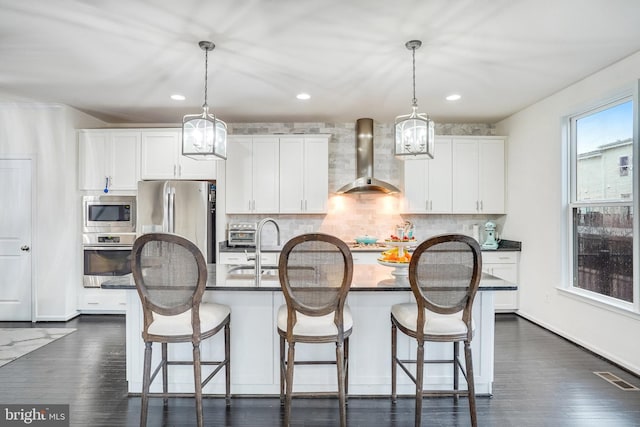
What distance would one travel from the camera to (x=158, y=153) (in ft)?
15.3

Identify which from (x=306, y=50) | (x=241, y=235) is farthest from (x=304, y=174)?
(x=306, y=50)

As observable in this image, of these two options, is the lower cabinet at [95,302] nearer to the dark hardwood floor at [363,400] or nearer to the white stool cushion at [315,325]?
the dark hardwood floor at [363,400]

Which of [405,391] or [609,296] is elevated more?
[609,296]

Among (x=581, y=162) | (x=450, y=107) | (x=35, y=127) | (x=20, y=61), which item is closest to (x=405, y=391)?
(x=581, y=162)

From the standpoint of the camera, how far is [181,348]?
2.52 metres

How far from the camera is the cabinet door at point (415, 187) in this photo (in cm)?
488

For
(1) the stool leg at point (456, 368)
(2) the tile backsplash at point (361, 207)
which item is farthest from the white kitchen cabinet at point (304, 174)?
(1) the stool leg at point (456, 368)

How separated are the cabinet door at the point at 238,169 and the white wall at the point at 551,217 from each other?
11.5ft

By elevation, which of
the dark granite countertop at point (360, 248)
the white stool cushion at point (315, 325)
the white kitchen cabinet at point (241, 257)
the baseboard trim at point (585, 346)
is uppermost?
the dark granite countertop at point (360, 248)

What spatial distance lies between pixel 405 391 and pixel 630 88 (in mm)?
3095

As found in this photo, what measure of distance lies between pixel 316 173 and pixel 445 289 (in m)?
3.01

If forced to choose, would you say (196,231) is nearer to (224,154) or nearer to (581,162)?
(224,154)

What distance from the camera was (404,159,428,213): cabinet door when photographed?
4.88 m

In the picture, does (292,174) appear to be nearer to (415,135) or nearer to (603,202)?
(415,135)
